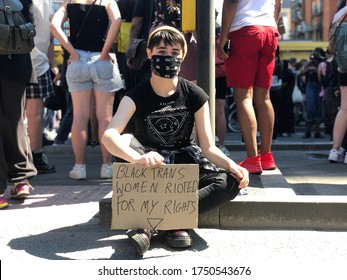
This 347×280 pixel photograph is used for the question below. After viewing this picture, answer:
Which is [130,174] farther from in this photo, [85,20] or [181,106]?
[85,20]

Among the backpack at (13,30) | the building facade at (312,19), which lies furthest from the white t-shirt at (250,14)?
the building facade at (312,19)

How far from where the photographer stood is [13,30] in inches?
185

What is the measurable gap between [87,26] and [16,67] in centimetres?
117

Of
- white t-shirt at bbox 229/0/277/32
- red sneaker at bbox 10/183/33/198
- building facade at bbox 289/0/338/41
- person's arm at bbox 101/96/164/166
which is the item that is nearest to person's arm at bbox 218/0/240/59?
white t-shirt at bbox 229/0/277/32

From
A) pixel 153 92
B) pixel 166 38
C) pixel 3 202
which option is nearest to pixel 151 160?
pixel 153 92

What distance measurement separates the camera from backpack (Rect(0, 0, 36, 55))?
4672mm

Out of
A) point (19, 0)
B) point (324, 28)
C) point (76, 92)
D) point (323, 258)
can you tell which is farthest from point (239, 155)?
point (324, 28)

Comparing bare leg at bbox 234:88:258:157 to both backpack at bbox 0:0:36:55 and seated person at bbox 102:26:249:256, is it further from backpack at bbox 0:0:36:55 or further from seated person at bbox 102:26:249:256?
backpack at bbox 0:0:36:55

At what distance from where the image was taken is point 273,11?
531 cm

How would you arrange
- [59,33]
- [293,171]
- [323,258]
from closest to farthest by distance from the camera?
[323,258] < [59,33] < [293,171]

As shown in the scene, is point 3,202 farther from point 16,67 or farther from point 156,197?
point 156,197

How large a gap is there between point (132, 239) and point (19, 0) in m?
2.38

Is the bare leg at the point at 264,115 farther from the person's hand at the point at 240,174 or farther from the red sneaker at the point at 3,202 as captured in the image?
the red sneaker at the point at 3,202

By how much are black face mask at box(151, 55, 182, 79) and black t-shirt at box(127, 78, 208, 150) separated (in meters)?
0.14
